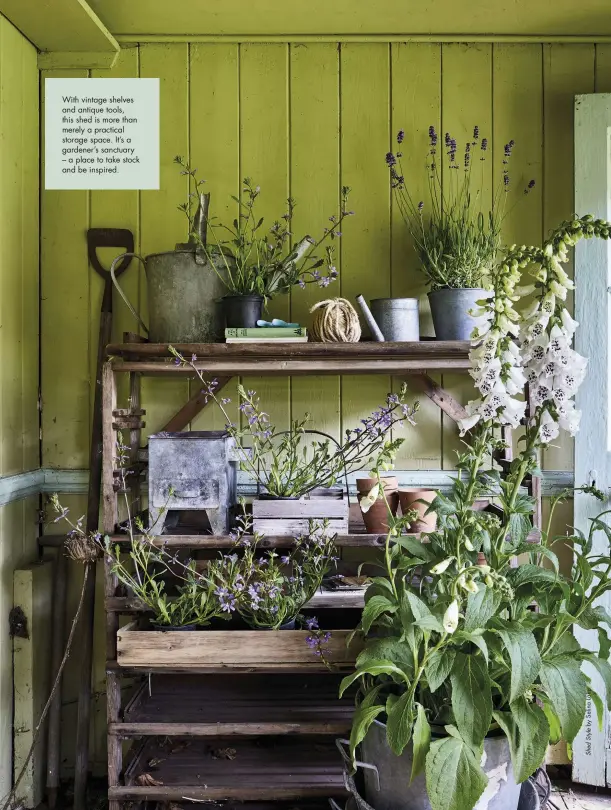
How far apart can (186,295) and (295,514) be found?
0.71 metres

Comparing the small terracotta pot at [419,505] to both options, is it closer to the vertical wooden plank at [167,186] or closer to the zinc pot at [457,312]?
the zinc pot at [457,312]

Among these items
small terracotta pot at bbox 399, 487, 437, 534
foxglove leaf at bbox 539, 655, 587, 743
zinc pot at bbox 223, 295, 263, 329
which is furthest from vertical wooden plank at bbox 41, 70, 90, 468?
foxglove leaf at bbox 539, 655, 587, 743

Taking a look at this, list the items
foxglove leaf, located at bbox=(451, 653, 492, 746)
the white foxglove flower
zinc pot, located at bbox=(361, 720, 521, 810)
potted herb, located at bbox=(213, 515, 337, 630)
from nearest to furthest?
the white foxglove flower, foxglove leaf, located at bbox=(451, 653, 492, 746), zinc pot, located at bbox=(361, 720, 521, 810), potted herb, located at bbox=(213, 515, 337, 630)

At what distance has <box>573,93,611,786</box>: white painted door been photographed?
2223 mm

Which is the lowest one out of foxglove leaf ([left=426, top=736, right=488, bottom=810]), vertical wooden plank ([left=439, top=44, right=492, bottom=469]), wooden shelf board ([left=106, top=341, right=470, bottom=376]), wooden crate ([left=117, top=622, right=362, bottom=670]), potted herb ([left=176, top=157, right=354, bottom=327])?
foxglove leaf ([left=426, top=736, right=488, bottom=810])

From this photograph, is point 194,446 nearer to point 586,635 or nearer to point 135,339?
point 135,339

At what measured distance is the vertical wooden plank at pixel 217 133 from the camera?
7.75ft

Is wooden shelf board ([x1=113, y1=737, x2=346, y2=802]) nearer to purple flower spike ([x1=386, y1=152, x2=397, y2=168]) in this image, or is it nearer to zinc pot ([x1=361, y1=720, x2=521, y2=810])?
zinc pot ([x1=361, y1=720, x2=521, y2=810])

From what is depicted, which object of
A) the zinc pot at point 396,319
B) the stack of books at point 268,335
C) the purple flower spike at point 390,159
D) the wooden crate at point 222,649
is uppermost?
the purple flower spike at point 390,159

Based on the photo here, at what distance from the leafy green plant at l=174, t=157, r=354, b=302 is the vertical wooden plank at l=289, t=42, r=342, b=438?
0.15 ft

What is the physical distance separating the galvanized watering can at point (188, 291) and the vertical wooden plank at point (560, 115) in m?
1.13

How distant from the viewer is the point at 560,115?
2361 millimetres

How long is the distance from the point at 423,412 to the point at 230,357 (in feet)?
2.30

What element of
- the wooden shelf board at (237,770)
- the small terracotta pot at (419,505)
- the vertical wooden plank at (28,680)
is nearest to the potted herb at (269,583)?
the small terracotta pot at (419,505)
